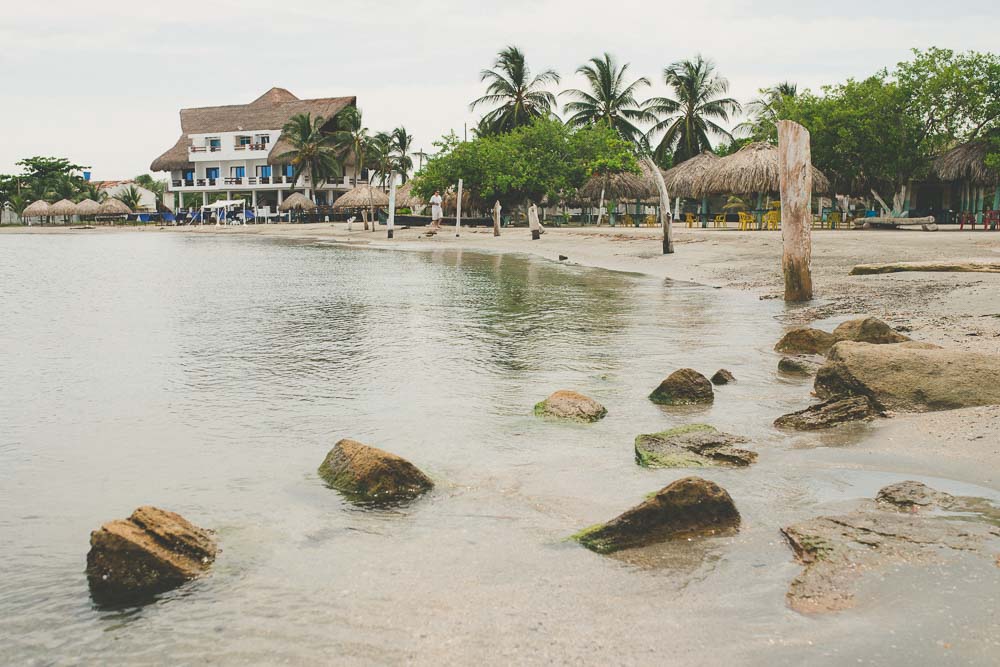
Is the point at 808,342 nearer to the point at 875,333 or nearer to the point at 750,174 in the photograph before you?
the point at 875,333

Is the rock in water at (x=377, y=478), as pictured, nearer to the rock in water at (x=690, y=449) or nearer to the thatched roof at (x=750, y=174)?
the rock in water at (x=690, y=449)

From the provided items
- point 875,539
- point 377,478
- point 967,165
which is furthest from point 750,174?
point 875,539

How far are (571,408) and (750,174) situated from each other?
1123 inches

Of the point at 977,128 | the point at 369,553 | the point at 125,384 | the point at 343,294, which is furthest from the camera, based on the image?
the point at 977,128

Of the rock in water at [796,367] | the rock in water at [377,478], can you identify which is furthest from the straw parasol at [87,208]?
the rock in water at [377,478]

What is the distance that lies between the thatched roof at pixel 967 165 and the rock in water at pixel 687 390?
2637 centimetres

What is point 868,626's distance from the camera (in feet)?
9.30

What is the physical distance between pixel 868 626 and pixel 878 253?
52.4 feet

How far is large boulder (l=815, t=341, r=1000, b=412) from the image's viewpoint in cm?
538

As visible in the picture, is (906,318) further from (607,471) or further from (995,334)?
(607,471)

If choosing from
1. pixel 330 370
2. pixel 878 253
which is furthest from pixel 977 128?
pixel 330 370

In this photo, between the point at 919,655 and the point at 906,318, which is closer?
the point at 919,655

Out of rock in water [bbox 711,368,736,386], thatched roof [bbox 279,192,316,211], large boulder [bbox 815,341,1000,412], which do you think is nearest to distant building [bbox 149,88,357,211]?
thatched roof [bbox 279,192,316,211]

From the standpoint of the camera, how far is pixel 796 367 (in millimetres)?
7348
